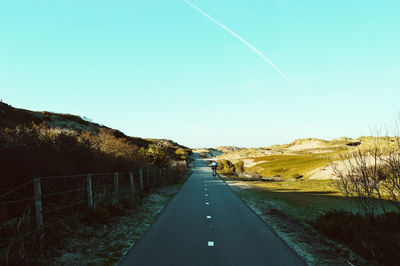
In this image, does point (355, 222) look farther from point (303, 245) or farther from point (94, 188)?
point (94, 188)

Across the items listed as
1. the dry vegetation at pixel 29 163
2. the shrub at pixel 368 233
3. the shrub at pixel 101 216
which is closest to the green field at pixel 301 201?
the shrub at pixel 368 233

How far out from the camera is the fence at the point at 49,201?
675 centimetres

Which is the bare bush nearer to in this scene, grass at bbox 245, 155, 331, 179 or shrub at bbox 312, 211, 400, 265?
shrub at bbox 312, 211, 400, 265

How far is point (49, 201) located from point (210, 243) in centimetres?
586

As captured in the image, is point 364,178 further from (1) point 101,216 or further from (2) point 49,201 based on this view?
(2) point 49,201

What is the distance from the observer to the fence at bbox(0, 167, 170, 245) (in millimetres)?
6754

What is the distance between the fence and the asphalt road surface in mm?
2652

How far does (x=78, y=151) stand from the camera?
13281mm

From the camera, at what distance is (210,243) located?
7176mm

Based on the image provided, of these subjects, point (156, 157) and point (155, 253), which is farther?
point (156, 157)

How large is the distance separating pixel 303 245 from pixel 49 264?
609 cm

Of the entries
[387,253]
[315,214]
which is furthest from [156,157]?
[387,253]

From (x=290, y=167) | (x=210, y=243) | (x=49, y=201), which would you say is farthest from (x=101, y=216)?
(x=290, y=167)

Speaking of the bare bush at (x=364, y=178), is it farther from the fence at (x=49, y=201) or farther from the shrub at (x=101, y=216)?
the fence at (x=49, y=201)
